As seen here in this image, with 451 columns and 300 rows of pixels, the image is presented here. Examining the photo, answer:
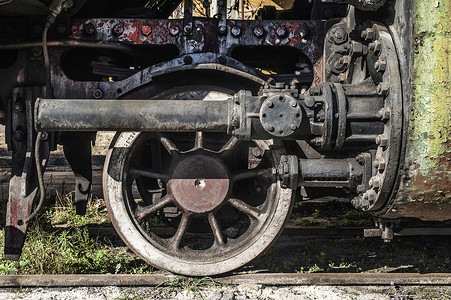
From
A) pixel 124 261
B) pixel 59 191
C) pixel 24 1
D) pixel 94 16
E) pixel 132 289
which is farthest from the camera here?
pixel 59 191

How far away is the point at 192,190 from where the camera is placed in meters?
3.45

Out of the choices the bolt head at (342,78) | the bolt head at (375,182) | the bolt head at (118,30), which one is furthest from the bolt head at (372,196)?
the bolt head at (118,30)

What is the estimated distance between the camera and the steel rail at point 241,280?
3395mm

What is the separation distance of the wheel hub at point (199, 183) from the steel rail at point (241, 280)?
0.49 m

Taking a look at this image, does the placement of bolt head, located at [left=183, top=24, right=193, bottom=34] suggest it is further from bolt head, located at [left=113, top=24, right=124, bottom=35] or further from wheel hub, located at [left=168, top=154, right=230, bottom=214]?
wheel hub, located at [left=168, top=154, right=230, bottom=214]

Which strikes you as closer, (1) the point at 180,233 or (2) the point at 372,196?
(2) the point at 372,196

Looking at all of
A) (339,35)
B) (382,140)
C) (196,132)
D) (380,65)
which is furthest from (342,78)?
(196,132)

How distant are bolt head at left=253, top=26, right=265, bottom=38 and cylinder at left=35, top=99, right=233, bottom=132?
2.72ft

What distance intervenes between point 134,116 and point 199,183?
2.40 feet

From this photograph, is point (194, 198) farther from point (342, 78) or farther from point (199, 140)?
point (342, 78)

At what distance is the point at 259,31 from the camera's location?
3.57 meters

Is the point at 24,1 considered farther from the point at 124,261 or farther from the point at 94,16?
the point at 124,261

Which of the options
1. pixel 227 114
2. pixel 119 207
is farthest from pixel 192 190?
pixel 227 114

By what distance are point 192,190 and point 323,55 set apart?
1.25m
